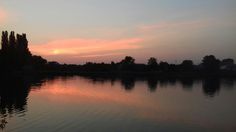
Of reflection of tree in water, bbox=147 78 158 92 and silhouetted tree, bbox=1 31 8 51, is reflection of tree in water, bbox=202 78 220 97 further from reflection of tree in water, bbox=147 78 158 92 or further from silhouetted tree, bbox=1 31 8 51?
silhouetted tree, bbox=1 31 8 51

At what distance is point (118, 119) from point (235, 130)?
16.4 metres

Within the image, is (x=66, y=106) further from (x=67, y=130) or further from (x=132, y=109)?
(x=67, y=130)

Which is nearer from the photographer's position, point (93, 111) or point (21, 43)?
point (93, 111)

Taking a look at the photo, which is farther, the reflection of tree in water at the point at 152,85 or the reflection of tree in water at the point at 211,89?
the reflection of tree in water at the point at 152,85

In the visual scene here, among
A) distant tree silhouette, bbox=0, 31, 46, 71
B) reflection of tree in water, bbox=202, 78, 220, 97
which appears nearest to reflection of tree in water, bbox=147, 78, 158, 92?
reflection of tree in water, bbox=202, 78, 220, 97

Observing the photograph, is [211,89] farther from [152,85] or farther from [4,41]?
[4,41]

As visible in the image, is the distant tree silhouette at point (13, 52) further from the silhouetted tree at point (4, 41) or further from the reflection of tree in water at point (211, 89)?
the reflection of tree in water at point (211, 89)

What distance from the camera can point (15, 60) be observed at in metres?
149

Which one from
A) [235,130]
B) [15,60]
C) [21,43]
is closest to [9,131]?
[235,130]

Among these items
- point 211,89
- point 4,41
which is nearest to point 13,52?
point 4,41

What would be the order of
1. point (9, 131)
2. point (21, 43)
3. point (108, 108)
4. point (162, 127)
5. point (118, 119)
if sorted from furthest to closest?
1. point (21, 43)
2. point (108, 108)
3. point (118, 119)
4. point (162, 127)
5. point (9, 131)

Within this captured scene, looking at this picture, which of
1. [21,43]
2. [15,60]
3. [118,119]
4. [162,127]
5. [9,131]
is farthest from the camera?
[21,43]

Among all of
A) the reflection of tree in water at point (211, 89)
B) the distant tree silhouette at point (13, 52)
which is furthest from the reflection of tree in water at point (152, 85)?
the distant tree silhouette at point (13, 52)

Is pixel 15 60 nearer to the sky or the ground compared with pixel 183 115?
nearer to the sky
